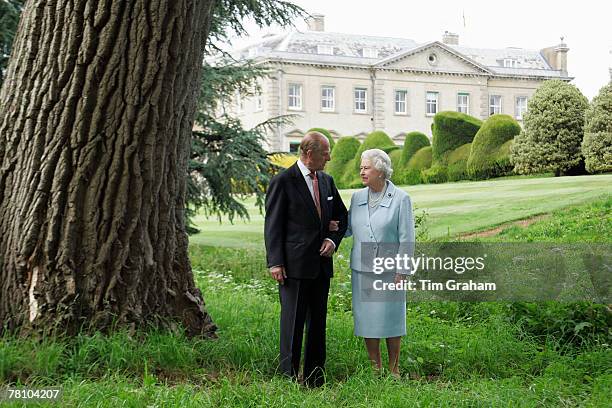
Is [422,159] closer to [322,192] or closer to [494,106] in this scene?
[494,106]

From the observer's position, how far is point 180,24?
494cm

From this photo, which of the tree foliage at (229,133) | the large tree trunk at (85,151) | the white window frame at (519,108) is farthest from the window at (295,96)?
the large tree trunk at (85,151)

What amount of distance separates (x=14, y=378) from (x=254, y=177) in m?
6.23

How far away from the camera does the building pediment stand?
428 inches

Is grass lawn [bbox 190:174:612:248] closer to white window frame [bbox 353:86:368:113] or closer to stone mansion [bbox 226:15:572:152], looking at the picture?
stone mansion [bbox 226:15:572:152]

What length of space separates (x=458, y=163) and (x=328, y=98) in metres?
1.90

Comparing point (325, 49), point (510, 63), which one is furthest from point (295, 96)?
point (510, 63)

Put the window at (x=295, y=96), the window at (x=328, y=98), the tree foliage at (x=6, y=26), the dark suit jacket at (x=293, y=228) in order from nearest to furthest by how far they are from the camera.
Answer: the dark suit jacket at (x=293, y=228) < the tree foliage at (x=6, y=26) < the window at (x=328, y=98) < the window at (x=295, y=96)

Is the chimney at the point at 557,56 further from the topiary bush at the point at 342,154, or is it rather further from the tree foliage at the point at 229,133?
the tree foliage at the point at 229,133

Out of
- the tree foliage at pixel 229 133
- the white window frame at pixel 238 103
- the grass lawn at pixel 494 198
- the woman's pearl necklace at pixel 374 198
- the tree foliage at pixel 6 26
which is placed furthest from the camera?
the white window frame at pixel 238 103

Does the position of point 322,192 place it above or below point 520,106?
below

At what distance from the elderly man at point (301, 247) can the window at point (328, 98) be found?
245 inches

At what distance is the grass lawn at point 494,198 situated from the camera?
30.2 ft

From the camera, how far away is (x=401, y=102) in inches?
436
